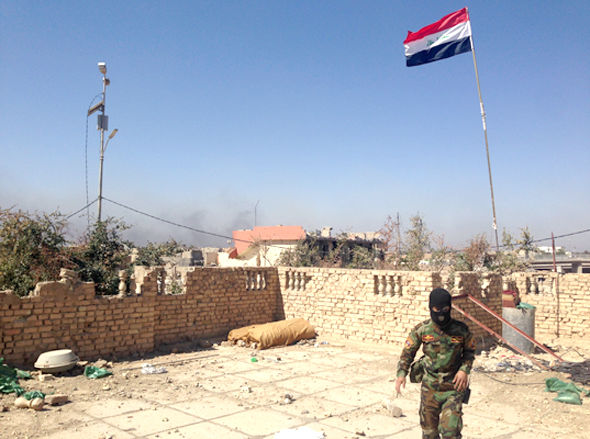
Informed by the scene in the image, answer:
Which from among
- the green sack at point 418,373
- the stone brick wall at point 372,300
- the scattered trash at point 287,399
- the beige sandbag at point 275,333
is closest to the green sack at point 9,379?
the scattered trash at point 287,399

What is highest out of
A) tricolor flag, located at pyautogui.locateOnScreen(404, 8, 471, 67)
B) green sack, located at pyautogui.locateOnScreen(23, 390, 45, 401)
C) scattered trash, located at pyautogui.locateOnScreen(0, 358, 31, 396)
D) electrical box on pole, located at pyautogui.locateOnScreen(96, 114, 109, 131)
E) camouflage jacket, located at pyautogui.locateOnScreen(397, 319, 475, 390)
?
tricolor flag, located at pyautogui.locateOnScreen(404, 8, 471, 67)

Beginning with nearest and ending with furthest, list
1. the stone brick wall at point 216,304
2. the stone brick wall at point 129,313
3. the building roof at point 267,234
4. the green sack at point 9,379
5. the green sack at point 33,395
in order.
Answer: the green sack at point 33,395
the green sack at point 9,379
the stone brick wall at point 129,313
the stone brick wall at point 216,304
the building roof at point 267,234

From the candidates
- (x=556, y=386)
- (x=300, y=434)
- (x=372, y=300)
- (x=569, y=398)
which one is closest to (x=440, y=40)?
(x=372, y=300)

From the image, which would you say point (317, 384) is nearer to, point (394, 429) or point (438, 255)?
point (394, 429)

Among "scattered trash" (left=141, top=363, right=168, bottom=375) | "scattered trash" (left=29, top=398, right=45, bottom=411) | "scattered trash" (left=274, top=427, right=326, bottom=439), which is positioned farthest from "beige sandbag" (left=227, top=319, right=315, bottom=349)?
"scattered trash" (left=274, top=427, right=326, bottom=439)

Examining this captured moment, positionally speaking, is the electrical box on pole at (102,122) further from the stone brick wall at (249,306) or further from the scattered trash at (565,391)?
the scattered trash at (565,391)

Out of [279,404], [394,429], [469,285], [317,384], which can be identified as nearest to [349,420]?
[394,429]

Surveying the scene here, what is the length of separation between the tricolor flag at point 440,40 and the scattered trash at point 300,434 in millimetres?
12776

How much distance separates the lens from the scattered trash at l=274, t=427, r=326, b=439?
539 cm

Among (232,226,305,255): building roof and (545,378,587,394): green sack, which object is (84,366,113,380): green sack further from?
(232,226,305,255): building roof

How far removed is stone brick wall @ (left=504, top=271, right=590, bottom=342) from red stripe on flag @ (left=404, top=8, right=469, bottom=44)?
7.61 meters

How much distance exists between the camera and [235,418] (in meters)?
6.34

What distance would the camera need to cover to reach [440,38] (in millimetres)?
15164

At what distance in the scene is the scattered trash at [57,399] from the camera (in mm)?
6730
